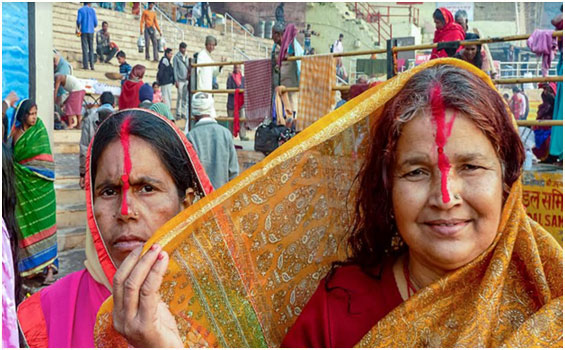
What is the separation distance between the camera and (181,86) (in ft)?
39.2

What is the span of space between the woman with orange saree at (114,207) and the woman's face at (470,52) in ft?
14.0

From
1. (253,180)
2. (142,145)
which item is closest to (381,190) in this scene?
(253,180)

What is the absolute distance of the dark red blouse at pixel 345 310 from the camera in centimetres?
149

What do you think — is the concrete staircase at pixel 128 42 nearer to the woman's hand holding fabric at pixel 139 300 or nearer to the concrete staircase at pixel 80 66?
the concrete staircase at pixel 80 66

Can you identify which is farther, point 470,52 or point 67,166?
point 67,166

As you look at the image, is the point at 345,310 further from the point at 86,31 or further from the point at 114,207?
the point at 86,31

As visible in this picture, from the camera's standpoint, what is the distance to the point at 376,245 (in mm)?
1610

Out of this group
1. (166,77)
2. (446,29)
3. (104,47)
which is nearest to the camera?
(446,29)

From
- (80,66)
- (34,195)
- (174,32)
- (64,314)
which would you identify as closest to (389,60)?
(34,195)

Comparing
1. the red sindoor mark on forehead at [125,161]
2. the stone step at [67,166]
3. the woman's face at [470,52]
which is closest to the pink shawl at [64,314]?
the red sindoor mark on forehead at [125,161]

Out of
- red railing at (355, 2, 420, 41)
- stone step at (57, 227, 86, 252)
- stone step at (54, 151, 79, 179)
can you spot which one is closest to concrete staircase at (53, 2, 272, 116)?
stone step at (54, 151, 79, 179)

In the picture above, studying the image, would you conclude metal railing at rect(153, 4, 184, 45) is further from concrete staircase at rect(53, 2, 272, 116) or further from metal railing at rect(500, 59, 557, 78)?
metal railing at rect(500, 59, 557, 78)

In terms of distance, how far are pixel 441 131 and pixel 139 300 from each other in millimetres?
783

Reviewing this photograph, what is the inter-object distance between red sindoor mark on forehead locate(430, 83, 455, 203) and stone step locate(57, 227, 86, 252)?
615cm
